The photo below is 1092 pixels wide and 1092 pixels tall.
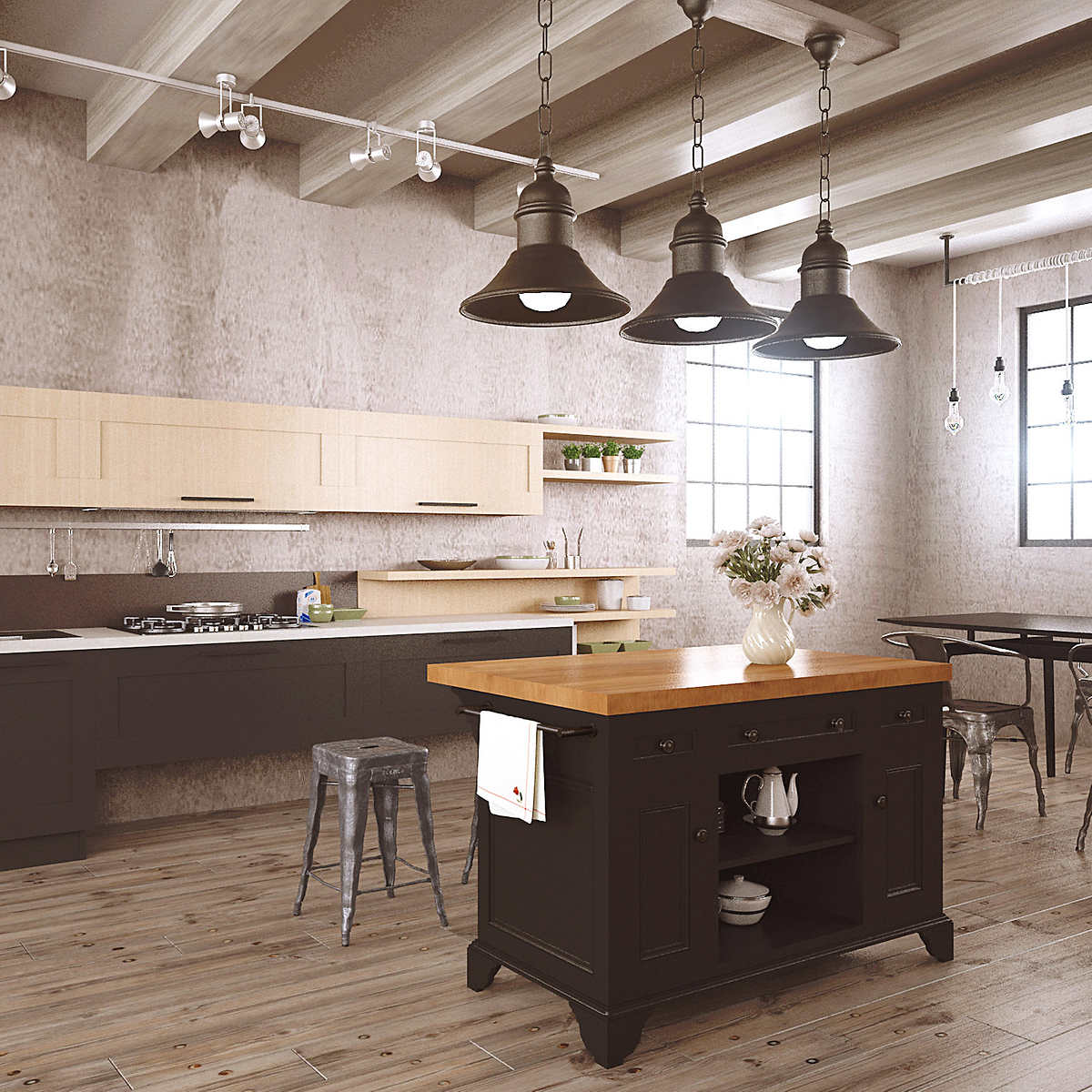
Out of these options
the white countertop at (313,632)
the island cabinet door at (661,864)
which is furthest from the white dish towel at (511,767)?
the white countertop at (313,632)

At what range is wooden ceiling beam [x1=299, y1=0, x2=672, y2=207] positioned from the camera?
13.7ft

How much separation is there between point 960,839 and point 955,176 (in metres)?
3.82

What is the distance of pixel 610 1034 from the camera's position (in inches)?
116

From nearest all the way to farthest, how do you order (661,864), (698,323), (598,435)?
(661,864) < (698,323) < (598,435)

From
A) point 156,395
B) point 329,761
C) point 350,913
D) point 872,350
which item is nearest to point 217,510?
point 156,395

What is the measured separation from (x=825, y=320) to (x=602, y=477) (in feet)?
9.84

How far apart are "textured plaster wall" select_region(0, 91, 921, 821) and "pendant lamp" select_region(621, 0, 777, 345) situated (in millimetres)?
2906

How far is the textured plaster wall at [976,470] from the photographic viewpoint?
7.86 metres

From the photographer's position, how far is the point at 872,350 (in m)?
4.20

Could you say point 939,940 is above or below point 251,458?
below

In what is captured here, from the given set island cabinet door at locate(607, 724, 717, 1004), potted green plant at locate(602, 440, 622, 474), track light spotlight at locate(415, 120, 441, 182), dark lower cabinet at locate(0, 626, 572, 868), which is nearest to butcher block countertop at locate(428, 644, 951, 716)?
island cabinet door at locate(607, 724, 717, 1004)

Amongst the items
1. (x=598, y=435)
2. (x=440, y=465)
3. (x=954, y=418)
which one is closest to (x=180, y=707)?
(x=440, y=465)

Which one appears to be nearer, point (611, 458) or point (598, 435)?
point (598, 435)

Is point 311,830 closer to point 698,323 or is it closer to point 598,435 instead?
point 698,323
